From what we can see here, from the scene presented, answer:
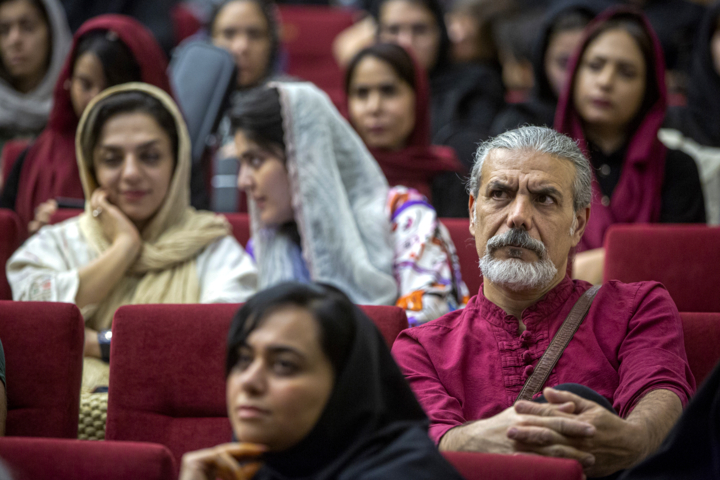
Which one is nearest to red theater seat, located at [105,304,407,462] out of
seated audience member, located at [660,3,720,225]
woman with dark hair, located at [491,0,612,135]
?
seated audience member, located at [660,3,720,225]

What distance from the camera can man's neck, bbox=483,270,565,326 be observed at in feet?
6.39

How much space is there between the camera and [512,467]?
141 cm

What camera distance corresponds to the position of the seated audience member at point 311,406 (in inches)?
53.0

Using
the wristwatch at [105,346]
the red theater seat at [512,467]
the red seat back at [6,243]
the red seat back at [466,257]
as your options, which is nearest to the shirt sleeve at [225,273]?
the wristwatch at [105,346]

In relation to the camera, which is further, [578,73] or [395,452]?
[578,73]

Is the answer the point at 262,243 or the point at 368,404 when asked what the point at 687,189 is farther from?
the point at 368,404

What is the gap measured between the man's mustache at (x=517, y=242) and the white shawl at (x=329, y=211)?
0.77 metres

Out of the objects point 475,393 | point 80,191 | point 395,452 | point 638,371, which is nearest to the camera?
point 395,452

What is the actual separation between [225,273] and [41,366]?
30.7 inches

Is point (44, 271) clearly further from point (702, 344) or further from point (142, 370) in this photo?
point (702, 344)

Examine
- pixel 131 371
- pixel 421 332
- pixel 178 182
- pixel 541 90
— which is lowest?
pixel 131 371

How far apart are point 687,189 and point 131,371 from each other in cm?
215

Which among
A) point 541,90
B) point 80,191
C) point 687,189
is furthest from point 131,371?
point 541,90

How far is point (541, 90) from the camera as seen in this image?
4.13 metres
